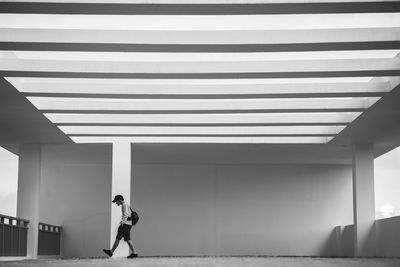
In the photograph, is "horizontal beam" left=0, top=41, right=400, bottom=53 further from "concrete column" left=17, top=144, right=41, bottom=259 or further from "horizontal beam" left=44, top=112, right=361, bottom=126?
"concrete column" left=17, top=144, right=41, bottom=259

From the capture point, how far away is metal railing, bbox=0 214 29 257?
20156mm

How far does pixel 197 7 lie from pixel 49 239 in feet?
60.4

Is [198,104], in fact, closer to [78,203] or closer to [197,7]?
[197,7]

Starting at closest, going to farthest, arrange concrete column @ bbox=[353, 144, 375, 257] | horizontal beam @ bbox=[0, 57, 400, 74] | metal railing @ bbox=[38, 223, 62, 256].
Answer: horizontal beam @ bbox=[0, 57, 400, 74] < concrete column @ bbox=[353, 144, 375, 257] < metal railing @ bbox=[38, 223, 62, 256]

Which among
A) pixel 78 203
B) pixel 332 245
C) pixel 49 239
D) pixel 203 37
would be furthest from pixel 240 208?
pixel 203 37

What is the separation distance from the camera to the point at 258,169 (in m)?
30.9

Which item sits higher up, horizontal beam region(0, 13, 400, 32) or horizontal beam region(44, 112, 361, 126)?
horizontal beam region(0, 13, 400, 32)

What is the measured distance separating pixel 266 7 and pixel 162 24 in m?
3.18

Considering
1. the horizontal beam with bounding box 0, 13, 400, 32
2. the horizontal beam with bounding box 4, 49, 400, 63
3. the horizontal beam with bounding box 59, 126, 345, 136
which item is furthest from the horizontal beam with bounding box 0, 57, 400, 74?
the horizontal beam with bounding box 59, 126, 345, 136

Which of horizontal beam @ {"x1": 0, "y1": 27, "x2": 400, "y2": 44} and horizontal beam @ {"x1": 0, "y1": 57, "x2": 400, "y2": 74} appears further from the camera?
horizontal beam @ {"x1": 0, "y1": 57, "x2": 400, "y2": 74}

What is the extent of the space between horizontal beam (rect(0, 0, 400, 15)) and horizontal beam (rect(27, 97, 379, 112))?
23.7 feet

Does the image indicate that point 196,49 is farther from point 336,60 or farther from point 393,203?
point 393,203

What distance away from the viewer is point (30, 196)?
77.5 ft

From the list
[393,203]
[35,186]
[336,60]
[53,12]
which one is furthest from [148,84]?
[393,203]
